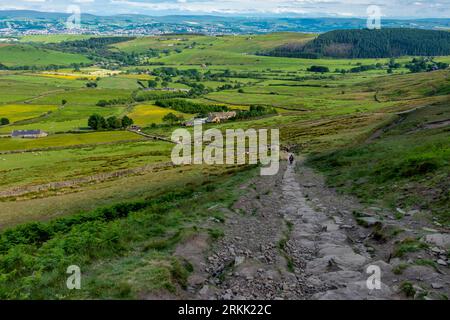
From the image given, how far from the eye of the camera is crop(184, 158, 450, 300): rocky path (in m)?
15.8

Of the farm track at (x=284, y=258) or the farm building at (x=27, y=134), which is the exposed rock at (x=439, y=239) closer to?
the farm track at (x=284, y=258)

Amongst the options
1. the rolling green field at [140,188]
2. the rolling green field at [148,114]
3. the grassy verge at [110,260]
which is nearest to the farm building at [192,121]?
the rolling green field at [140,188]

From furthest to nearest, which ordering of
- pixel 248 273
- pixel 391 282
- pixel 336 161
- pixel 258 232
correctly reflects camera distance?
1. pixel 336 161
2. pixel 258 232
3. pixel 248 273
4. pixel 391 282

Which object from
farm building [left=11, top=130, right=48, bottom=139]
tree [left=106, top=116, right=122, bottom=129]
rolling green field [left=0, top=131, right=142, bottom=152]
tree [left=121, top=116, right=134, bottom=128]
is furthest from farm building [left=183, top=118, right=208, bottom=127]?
farm building [left=11, top=130, right=48, bottom=139]

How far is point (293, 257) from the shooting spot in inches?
786

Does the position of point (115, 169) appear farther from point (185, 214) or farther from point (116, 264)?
point (116, 264)

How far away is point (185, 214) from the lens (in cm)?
2603

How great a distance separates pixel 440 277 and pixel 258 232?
9.62 meters

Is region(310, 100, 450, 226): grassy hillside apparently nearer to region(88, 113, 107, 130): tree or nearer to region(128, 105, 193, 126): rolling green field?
region(88, 113, 107, 130): tree

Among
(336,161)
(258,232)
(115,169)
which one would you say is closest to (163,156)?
(115,169)

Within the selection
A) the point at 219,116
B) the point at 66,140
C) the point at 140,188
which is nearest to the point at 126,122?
the point at 66,140


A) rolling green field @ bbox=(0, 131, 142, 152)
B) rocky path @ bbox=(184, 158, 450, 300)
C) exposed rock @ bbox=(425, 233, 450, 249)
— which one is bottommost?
rolling green field @ bbox=(0, 131, 142, 152)

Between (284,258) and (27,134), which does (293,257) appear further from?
(27,134)

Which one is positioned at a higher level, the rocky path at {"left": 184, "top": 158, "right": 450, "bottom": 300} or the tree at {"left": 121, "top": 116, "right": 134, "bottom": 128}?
the rocky path at {"left": 184, "top": 158, "right": 450, "bottom": 300}
